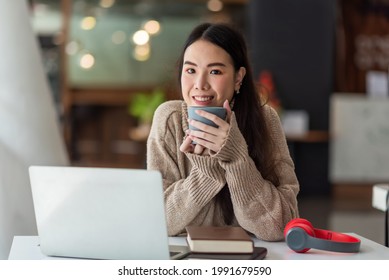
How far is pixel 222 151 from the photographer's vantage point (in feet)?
6.65

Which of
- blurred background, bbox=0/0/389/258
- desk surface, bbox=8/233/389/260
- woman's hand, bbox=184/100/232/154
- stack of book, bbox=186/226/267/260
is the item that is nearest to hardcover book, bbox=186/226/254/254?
stack of book, bbox=186/226/267/260

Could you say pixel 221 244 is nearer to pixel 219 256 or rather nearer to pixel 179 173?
pixel 219 256

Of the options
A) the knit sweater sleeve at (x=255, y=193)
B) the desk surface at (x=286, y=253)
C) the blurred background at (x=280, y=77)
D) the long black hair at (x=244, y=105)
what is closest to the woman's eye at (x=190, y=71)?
the long black hair at (x=244, y=105)

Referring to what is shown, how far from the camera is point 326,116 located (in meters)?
9.50

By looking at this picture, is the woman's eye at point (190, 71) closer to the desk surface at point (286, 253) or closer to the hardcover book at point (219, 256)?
the desk surface at point (286, 253)

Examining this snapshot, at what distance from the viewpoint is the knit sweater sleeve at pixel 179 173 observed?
2121 millimetres

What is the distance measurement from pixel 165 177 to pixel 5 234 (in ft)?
3.62

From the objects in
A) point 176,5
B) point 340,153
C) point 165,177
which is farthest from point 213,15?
point 165,177

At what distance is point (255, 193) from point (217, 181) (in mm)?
121

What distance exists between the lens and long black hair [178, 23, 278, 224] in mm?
2203

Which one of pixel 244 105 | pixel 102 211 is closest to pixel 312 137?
pixel 244 105

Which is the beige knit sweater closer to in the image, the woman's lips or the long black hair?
the long black hair

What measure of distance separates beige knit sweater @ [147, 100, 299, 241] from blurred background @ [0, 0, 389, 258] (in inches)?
176

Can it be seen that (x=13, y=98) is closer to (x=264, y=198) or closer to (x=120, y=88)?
(x=264, y=198)
